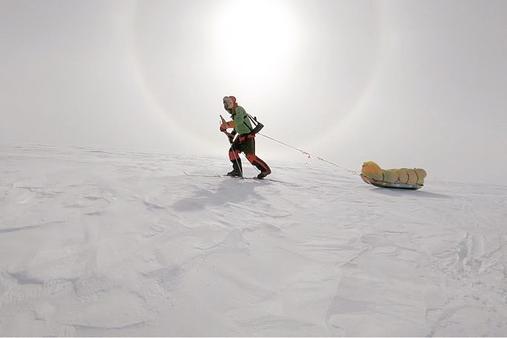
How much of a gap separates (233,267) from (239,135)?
5081 millimetres

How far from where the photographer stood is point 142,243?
290 cm

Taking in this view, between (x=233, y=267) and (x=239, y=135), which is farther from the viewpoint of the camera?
(x=239, y=135)

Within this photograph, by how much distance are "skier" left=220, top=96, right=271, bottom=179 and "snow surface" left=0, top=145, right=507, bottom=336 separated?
8.95ft

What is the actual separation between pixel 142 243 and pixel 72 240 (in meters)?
0.59

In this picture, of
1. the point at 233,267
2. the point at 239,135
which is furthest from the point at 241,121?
the point at 233,267

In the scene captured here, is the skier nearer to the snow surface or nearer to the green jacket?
the green jacket

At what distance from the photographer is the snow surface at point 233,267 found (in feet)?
6.27

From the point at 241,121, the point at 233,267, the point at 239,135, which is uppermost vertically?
the point at 241,121

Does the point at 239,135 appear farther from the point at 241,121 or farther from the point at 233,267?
the point at 233,267

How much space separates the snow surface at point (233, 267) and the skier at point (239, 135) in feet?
8.95

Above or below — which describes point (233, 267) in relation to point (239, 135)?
below

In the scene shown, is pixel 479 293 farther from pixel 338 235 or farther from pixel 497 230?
pixel 497 230

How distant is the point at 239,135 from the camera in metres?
7.39

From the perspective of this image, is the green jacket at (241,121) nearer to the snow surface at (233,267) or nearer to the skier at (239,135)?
the skier at (239,135)
